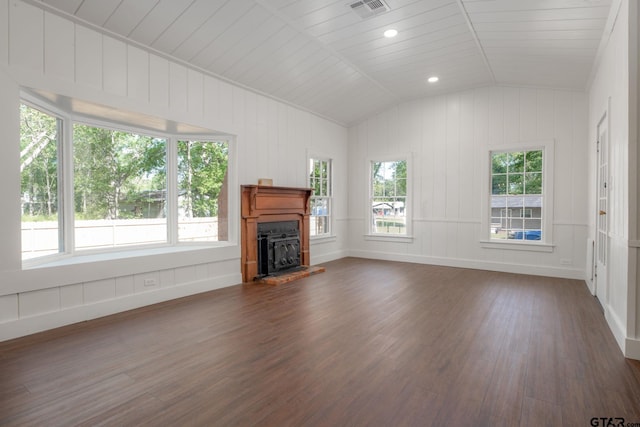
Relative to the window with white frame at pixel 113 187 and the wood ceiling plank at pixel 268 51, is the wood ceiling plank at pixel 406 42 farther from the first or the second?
the window with white frame at pixel 113 187

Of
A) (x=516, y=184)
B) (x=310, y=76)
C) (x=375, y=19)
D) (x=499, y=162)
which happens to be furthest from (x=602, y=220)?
(x=310, y=76)

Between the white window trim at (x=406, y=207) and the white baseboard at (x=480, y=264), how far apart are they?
12.5 inches

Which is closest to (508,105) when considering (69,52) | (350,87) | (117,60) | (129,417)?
(350,87)

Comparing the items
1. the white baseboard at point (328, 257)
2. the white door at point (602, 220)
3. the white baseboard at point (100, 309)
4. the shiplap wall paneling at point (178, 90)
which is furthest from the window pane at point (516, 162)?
the shiplap wall paneling at point (178, 90)

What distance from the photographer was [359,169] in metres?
7.46

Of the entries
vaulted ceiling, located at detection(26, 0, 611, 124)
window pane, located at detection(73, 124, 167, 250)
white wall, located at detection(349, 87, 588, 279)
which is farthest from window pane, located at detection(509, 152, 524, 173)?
window pane, located at detection(73, 124, 167, 250)

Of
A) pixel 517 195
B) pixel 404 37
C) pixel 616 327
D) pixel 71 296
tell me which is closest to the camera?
pixel 616 327

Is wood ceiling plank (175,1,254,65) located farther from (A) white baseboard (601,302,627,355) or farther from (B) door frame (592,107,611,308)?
(A) white baseboard (601,302,627,355)

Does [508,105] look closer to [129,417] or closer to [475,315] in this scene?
[475,315]

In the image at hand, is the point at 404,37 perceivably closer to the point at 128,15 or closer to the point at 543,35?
the point at 543,35

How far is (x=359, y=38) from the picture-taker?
426cm

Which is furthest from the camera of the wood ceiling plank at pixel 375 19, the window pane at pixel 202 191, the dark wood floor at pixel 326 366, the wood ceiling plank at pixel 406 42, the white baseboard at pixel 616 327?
the window pane at pixel 202 191

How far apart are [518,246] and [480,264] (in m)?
0.69

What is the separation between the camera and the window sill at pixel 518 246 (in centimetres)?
556
